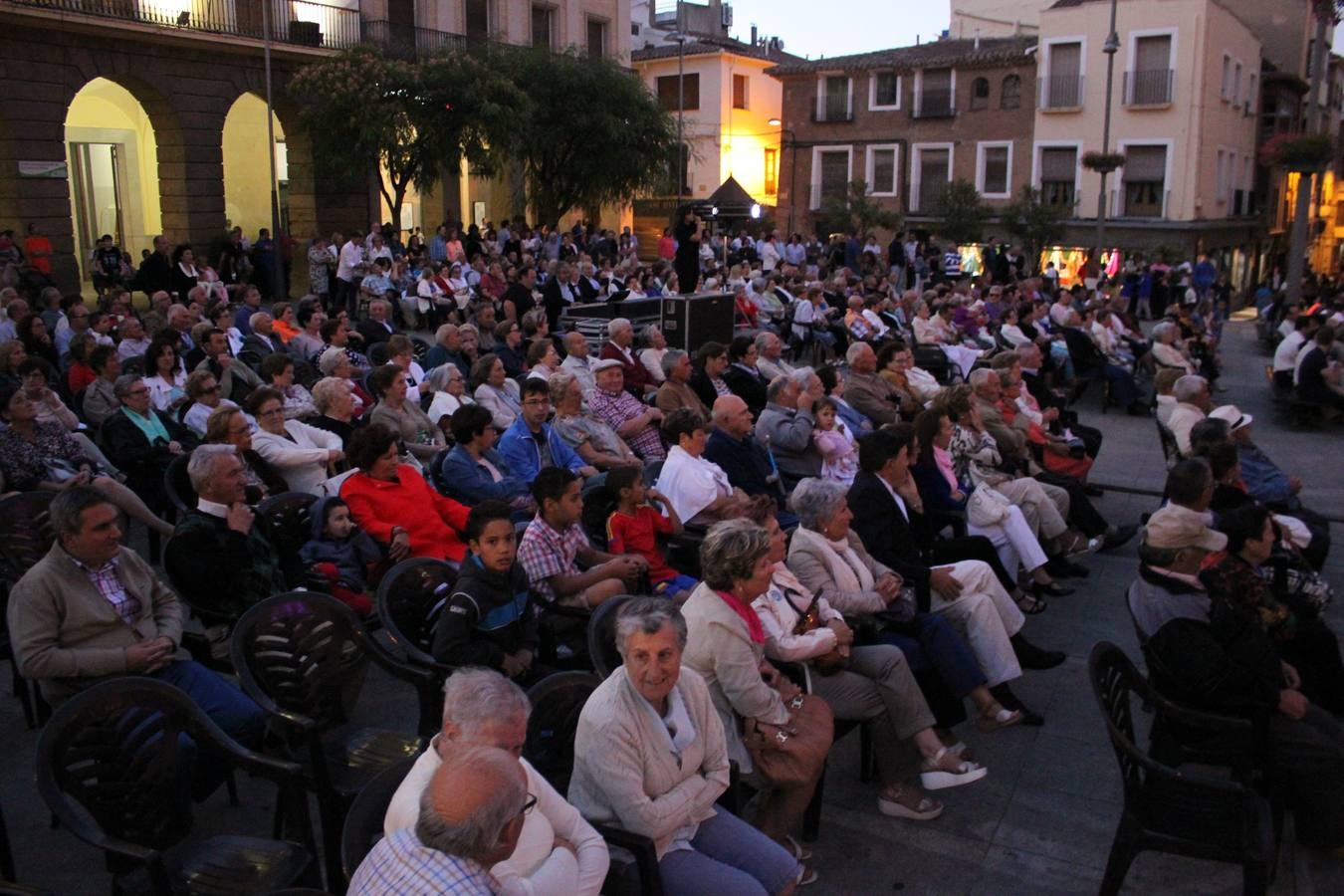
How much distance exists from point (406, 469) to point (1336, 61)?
51611 millimetres

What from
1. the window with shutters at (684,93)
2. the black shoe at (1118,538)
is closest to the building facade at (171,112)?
the window with shutters at (684,93)

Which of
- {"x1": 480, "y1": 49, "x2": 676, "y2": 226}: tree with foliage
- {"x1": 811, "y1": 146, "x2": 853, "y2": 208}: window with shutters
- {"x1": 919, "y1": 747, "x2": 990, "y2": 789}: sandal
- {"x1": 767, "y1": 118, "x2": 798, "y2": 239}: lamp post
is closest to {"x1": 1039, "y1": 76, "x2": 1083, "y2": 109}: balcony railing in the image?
{"x1": 811, "y1": 146, "x2": 853, "y2": 208}: window with shutters

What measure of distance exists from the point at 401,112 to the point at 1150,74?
73.6 ft

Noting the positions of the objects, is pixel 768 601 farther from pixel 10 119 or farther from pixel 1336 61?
pixel 1336 61

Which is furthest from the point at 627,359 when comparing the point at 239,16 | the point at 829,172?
the point at 829,172

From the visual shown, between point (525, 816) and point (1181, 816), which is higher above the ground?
point (525, 816)

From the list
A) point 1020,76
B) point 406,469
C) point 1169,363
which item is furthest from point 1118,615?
point 1020,76

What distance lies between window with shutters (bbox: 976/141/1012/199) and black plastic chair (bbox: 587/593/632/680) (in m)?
33.8

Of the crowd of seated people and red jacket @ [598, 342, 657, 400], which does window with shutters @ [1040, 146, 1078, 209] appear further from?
red jacket @ [598, 342, 657, 400]

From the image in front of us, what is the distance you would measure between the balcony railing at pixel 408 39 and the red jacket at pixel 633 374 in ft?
52.9

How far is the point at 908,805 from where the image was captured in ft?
13.7

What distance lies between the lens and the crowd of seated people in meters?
3.14

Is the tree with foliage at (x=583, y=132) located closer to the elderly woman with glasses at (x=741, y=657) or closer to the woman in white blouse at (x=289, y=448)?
the woman in white blouse at (x=289, y=448)

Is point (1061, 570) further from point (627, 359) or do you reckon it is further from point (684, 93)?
point (684, 93)
